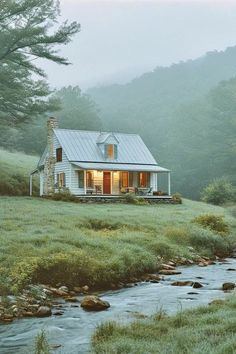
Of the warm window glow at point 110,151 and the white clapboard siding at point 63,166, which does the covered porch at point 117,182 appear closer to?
the white clapboard siding at point 63,166

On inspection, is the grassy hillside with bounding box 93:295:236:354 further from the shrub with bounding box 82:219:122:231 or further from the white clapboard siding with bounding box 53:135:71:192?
the white clapboard siding with bounding box 53:135:71:192

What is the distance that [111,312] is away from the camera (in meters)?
11.0

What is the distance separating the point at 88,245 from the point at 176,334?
28.9 ft

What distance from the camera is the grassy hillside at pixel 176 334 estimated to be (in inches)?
290

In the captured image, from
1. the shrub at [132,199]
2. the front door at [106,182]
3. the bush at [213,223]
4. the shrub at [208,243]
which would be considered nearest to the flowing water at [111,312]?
the shrub at [208,243]

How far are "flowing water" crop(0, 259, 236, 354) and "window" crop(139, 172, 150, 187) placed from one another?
1163 inches

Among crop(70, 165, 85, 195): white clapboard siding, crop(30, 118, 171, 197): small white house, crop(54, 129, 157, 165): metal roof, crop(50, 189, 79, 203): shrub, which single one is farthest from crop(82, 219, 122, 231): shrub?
crop(54, 129, 157, 165): metal roof

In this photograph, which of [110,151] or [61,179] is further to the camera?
[110,151]

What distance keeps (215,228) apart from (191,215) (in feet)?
18.1

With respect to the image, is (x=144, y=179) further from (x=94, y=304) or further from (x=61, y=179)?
(x=94, y=304)

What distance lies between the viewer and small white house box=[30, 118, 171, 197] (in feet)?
138

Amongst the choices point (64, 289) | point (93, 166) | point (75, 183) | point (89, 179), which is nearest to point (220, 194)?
point (89, 179)

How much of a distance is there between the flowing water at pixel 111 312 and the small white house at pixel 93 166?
2649 centimetres

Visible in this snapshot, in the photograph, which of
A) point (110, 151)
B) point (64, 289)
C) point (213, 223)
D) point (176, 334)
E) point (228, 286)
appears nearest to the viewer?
point (176, 334)
